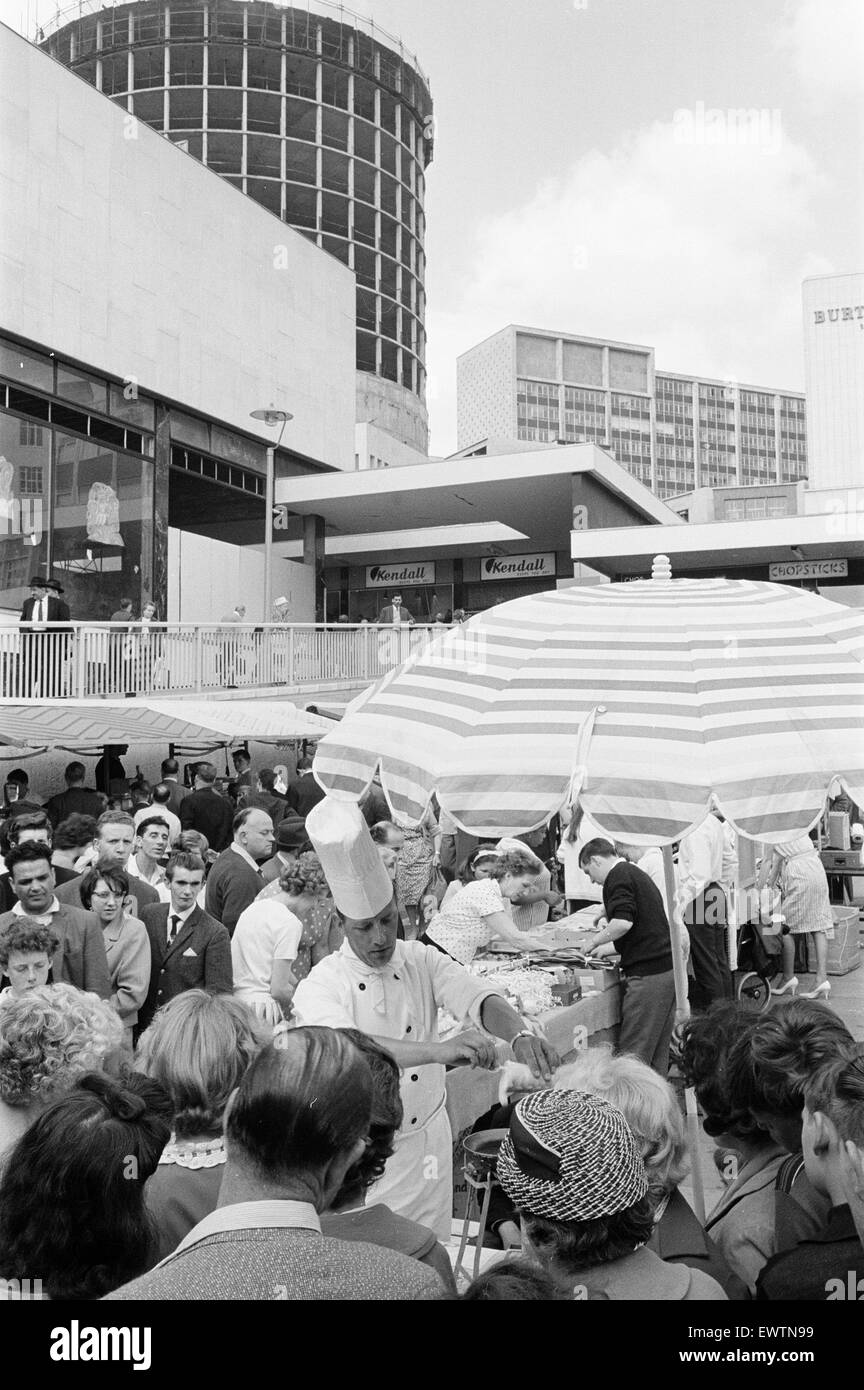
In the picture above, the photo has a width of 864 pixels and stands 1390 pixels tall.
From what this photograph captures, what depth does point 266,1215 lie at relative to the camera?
2.00 m

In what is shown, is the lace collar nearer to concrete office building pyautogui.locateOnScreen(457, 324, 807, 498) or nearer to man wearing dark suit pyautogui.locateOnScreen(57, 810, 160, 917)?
man wearing dark suit pyautogui.locateOnScreen(57, 810, 160, 917)

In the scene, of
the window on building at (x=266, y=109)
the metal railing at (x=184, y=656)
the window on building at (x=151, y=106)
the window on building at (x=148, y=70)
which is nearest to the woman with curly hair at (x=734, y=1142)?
the metal railing at (x=184, y=656)

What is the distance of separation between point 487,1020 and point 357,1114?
1.56 metres

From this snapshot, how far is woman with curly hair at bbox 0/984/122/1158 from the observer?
3148 millimetres

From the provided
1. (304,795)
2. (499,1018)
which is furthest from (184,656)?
(499,1018)

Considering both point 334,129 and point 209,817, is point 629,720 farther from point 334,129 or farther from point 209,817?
point 334,129

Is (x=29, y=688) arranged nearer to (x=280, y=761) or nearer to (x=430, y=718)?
(x=280, y=761)

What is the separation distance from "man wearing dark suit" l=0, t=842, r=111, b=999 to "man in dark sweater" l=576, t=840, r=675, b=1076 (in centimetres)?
320

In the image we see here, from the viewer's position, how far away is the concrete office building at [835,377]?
47.0 meters

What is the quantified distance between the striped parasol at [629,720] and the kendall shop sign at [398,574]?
30.8 m

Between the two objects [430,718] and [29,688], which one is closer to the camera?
[430,718]

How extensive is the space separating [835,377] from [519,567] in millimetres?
23357
